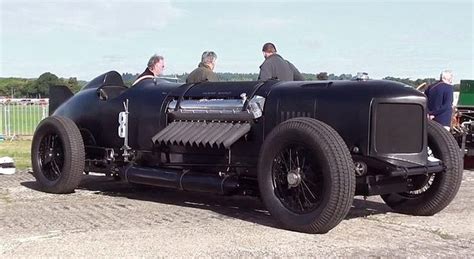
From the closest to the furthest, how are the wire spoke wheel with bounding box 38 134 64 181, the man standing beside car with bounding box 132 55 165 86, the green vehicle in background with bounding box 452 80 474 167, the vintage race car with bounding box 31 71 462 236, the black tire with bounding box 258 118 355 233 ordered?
the black tire with bounding box 258 118 355 233 < the vintage race car with bounding box 31 71 462 236 < the wire spoke wheel with bounding box 38 134 64 181 < the man standing beside car with bounding box 132 55 165 86 < the green vehicle in background with bounding box 452 80 474 167

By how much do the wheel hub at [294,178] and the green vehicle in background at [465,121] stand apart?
5.93 metres

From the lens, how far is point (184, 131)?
22.8 ft

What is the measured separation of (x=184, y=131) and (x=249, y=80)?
87 cm

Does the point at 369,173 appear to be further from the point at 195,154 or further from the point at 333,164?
the point at 195,154

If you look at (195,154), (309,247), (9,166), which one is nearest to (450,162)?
(309,247)

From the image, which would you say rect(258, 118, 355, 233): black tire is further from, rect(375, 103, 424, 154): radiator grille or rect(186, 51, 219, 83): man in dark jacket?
rect(186, 51, 219, 83): man in dark jacket

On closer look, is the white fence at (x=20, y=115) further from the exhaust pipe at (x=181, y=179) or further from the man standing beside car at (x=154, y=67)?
the exhaust pipe at (x=181, y=179)

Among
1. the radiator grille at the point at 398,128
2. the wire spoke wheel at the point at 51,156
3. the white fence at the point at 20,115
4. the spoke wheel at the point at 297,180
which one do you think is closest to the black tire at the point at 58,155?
the wire spoke wheel at the point at 51,156

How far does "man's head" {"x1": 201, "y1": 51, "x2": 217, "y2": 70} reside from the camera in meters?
A: 8.09

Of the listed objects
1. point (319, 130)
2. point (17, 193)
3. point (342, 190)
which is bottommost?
point (17, 193)

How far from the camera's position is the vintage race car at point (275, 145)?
5668 millimetres

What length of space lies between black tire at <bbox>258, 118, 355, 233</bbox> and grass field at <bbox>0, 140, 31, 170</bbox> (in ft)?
21.2

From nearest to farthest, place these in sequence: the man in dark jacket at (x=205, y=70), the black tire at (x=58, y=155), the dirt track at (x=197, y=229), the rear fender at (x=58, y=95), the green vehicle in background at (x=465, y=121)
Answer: the dirt track at (x=197, y=229) < the black tire at (x=58, y=155) < the man in dark jacket at (x=205, y=70) < the rear fender at (x=58, y=95) < the green vehicle in background at (x=465, y=121)

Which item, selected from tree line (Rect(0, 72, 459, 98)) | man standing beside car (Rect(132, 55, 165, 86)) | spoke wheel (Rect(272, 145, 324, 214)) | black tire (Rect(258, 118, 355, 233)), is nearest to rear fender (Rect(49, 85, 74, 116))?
tree line (Rect(0, 72, 459, 98))
